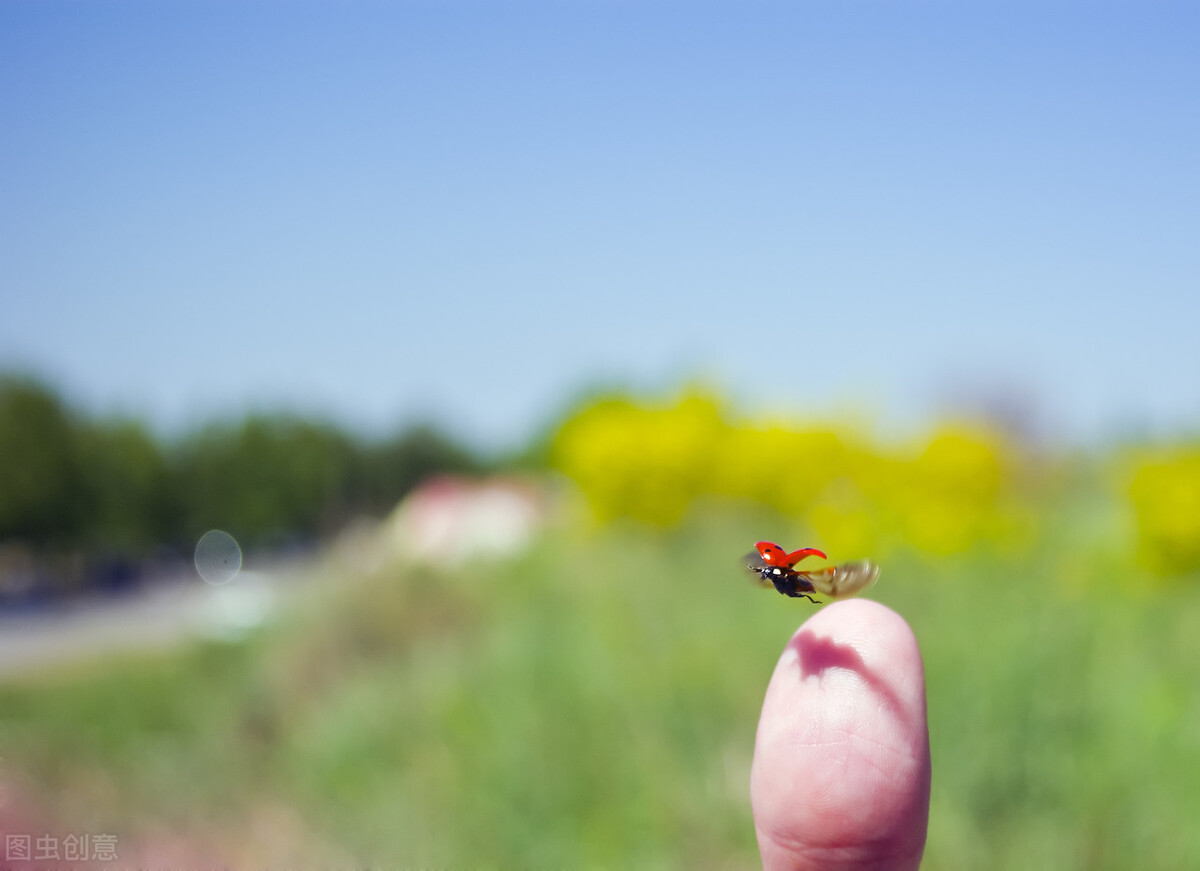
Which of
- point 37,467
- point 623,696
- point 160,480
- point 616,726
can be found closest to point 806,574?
point 616,726

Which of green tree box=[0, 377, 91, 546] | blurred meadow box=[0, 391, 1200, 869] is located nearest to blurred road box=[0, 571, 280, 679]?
blurred meadow box=[0, 391, 1200, 869]

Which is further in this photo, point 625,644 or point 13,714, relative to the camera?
A: point 13,714

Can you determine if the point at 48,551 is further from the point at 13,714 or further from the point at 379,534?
the point at 379,534

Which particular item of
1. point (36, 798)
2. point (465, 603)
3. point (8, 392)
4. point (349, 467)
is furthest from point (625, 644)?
point (349, 467)

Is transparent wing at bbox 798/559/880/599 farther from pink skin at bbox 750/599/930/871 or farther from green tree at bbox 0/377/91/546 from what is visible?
green tree at bbox 0/377/91/546

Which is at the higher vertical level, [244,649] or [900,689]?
[900,689]

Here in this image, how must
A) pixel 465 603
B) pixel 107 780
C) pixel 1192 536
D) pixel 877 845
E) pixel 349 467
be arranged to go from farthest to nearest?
pixel 349 467, pixel 465 603, pixel 1192 536, pixel 107 780, pixel 877 845

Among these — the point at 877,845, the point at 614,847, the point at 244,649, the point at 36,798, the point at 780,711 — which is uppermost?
the point at 780,711
